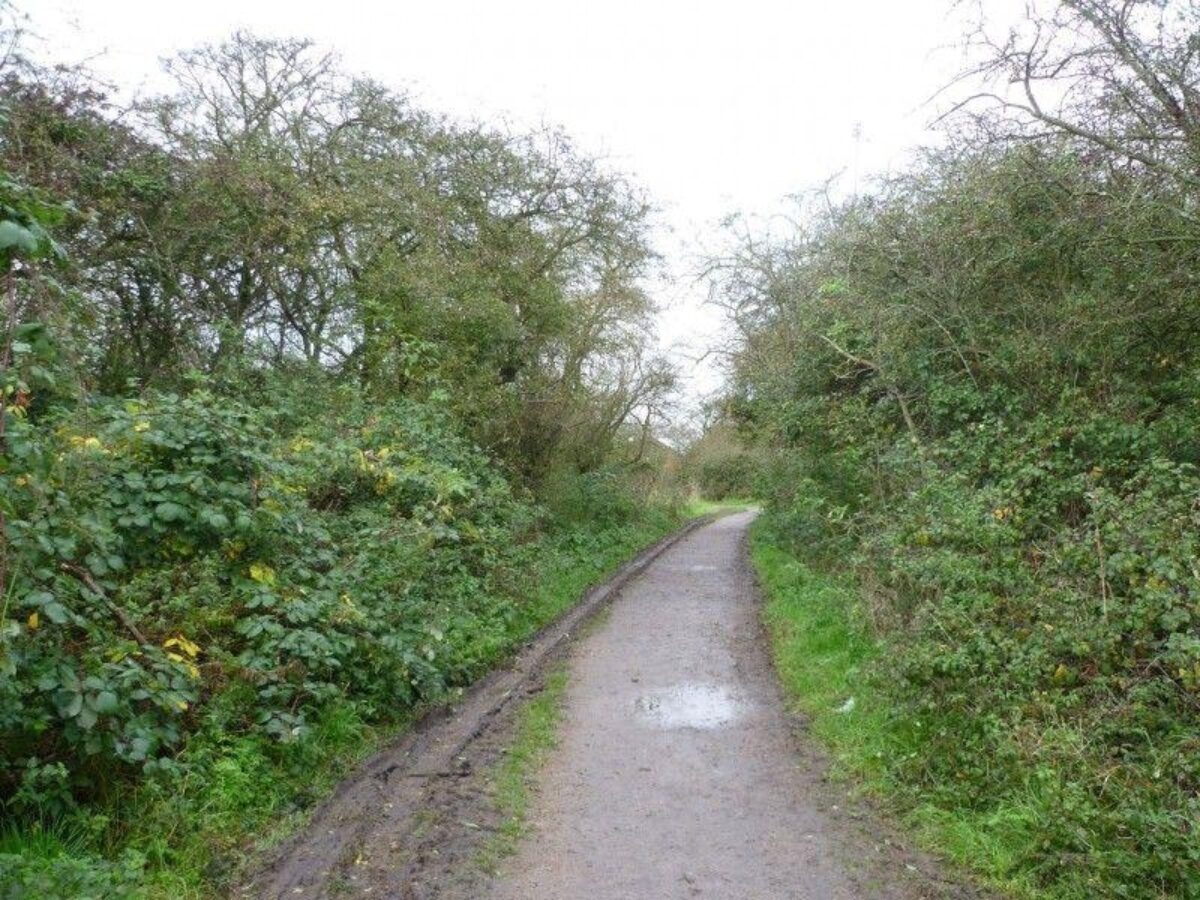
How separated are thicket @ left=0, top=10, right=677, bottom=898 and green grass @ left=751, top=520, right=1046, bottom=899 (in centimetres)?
348

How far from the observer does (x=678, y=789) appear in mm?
6164

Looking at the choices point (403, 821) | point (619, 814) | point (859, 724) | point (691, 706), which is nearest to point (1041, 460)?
point (859, 724)

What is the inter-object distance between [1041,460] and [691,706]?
4.08 meters

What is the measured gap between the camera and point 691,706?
8281 millimetres

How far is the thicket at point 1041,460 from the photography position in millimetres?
4805

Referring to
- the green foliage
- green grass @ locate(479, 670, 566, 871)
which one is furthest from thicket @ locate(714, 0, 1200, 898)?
green grass @ locate(479, 670, 566, 871)

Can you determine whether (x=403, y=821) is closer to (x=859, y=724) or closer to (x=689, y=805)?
(x=689, y=805)

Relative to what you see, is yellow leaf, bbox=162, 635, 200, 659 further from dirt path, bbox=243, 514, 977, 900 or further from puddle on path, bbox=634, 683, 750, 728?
puddle on path, bbox=634, 683, 750, 728

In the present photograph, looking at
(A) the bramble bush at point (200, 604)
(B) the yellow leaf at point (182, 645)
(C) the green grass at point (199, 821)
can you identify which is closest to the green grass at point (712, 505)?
(A) the bramble bush at point (200, 604)

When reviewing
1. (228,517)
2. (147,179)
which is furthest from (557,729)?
(147,179)

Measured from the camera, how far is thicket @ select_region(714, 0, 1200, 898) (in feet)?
15.8

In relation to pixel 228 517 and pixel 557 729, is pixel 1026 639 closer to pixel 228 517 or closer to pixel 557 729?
pixel 557 729

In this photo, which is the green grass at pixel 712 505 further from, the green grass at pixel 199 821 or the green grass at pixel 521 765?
the green grass at pixel 199 821

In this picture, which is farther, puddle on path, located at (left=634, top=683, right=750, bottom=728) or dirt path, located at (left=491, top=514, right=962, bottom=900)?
puddle on path, located at (left=634, top=683, right=750, bottom=728)
